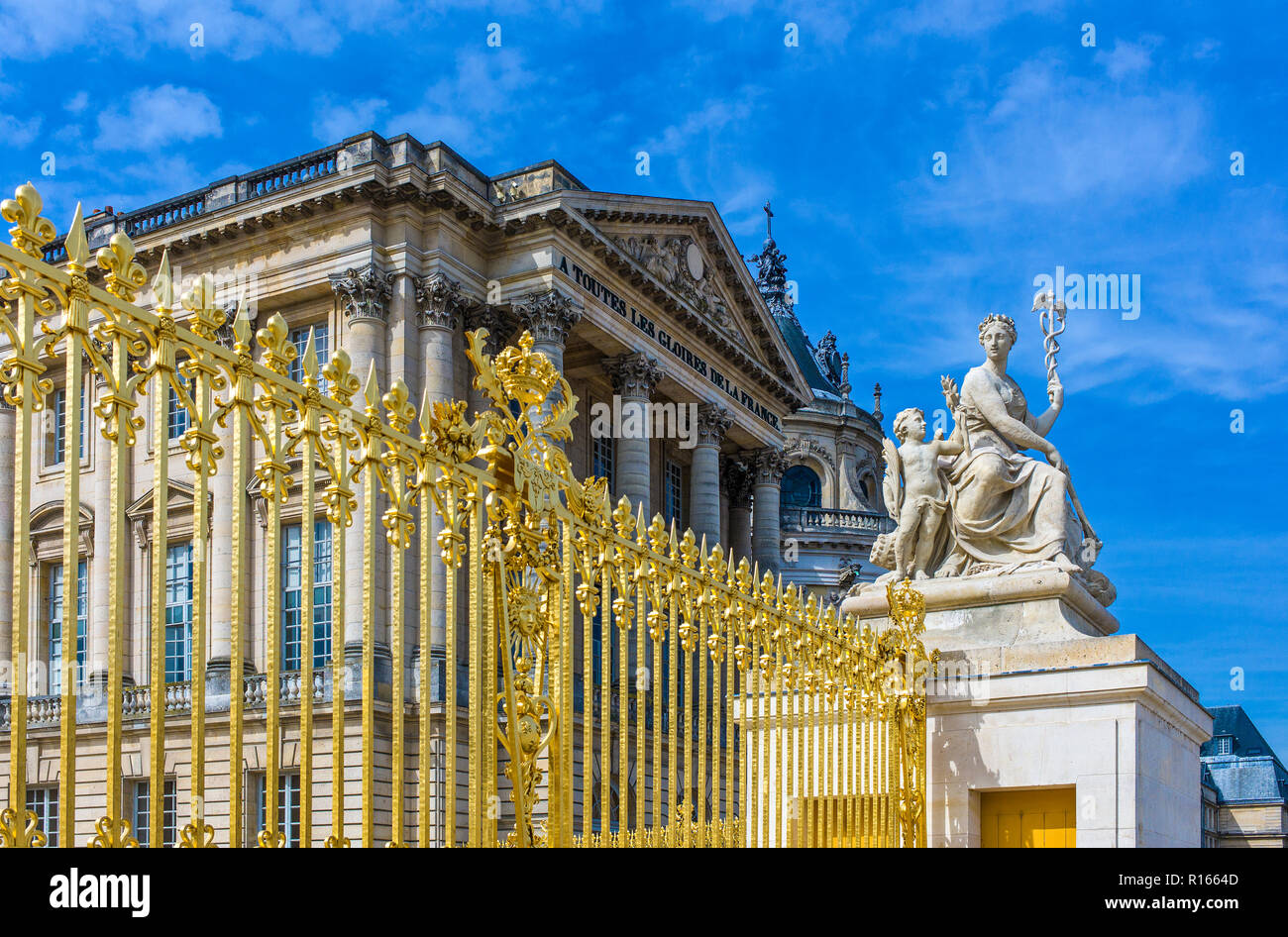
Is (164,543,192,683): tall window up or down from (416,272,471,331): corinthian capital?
down

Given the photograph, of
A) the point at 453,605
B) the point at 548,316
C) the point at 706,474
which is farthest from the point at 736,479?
the point at 453,605

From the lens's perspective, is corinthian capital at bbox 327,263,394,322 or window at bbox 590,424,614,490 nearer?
corinthian capital at bbox 327,263,394,322

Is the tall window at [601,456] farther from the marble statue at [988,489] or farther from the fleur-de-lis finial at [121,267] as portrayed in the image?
the fleur-de-lis finial at [121,267]

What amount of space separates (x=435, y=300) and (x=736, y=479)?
1597 cm

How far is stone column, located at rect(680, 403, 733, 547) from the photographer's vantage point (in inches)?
1547

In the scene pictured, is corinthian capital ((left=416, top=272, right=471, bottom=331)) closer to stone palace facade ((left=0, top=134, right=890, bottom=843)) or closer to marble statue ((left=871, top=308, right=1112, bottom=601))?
stone palace facade ((left=0, top=134, right=890, bottom=843))

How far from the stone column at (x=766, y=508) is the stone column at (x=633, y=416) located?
9.00 meters

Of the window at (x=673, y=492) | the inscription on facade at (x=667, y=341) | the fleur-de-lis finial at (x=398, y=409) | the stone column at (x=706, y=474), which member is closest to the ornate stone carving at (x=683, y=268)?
the inscription on facade at (x=667, y=341)

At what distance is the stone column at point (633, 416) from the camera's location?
1395 inches

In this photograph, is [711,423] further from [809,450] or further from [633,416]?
[809,450]

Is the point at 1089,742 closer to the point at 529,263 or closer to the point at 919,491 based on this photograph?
the point at 919,491

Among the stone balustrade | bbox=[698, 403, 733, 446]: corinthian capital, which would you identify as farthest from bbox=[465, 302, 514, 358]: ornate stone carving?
the stone balustrade

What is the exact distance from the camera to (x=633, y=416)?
35.6 metres

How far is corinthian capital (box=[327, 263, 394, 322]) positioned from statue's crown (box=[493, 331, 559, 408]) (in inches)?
991
